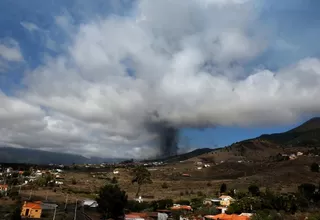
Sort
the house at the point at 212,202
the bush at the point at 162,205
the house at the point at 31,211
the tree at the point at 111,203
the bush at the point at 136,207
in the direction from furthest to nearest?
the house at the point at 212,202 < the bush at the point at 162,205 < the bush at the point at 136,207 < the house at the point at 31,211 < the tree at the point at 111,203

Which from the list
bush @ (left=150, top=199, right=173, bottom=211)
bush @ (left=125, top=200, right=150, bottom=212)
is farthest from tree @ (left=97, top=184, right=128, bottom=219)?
bush @ (left=150, top=199, right=173, bottom=211)

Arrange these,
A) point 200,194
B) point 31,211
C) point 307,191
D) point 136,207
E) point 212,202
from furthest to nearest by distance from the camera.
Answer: point 200,194 → point 212,202 → point 307,191 → point 136,207 → point 31,211

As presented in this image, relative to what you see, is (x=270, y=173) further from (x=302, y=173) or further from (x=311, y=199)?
(x=311, y=199)

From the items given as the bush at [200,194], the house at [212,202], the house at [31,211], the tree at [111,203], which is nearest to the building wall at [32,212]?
the house at [31,211]

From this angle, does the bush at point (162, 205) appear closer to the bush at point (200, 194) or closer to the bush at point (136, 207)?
the bush at point (136, 207)

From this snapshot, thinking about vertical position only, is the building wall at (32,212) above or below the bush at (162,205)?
below

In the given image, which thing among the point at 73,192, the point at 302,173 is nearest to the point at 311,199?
the point at 302,173

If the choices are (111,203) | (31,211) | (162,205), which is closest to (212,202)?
(162,205)

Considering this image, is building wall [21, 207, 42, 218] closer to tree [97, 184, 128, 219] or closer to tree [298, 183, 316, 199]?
tree [97, 184, 128, 219]

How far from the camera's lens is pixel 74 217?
60.2 m

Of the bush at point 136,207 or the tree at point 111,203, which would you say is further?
the bush at point 136,207

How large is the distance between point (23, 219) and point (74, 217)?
10.5 meters

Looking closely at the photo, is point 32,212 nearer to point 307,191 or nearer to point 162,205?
point 162,205

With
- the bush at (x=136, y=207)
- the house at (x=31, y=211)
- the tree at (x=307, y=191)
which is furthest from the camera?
the tree at (x=307, y=191)
